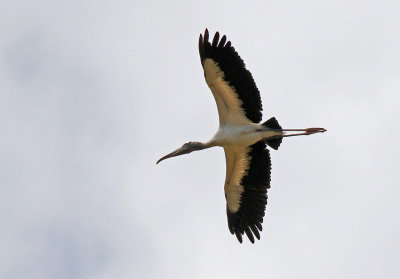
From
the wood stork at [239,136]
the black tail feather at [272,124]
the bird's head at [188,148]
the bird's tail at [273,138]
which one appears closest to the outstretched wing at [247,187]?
the wood stork at [239,136]

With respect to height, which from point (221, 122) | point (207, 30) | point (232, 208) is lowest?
point (232, 208)

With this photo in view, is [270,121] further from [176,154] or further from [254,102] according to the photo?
[176,154]

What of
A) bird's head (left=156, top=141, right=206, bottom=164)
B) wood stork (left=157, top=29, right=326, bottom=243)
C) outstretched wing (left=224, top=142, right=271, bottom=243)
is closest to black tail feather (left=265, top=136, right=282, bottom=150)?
wood stork (left=157, top=29, right=326, bottom=243)

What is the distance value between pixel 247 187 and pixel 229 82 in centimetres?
344

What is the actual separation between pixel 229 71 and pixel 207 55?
0.71m

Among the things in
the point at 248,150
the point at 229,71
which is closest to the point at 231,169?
the point at 248,150

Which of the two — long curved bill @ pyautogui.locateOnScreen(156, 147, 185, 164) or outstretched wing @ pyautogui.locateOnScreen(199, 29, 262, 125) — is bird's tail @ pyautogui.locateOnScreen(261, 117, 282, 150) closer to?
outstretched wing @ pyautogui.locateOnScreen(199, 29, 262, 125)

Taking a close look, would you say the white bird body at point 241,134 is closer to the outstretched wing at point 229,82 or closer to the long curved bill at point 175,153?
the outstretched wing at point 229,82

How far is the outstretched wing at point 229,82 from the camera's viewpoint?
32.6 m

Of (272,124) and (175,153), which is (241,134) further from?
(175,153)

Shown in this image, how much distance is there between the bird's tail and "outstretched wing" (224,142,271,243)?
2.05ft

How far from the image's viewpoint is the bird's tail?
109 feet

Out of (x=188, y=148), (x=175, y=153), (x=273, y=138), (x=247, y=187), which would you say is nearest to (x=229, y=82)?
(x=273, y=138)

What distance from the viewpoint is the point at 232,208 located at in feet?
115
